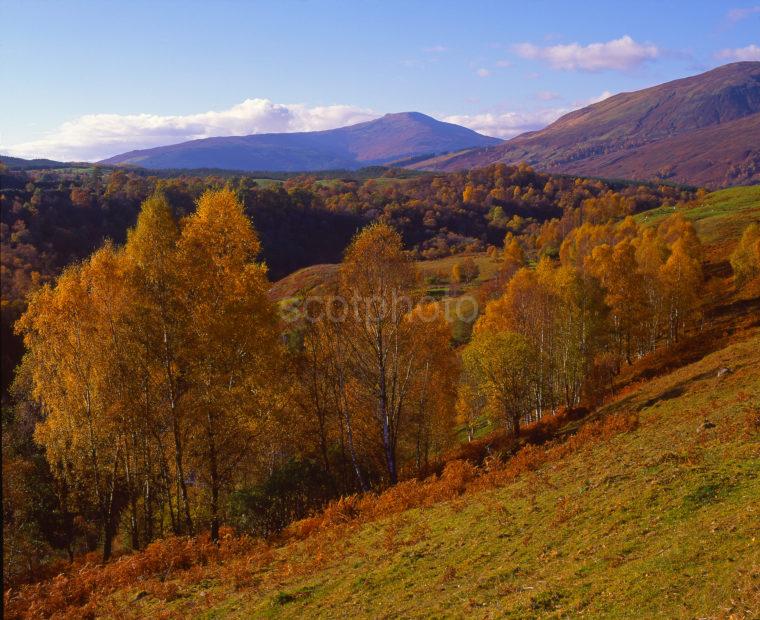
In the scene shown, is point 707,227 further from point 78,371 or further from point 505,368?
point 78,371

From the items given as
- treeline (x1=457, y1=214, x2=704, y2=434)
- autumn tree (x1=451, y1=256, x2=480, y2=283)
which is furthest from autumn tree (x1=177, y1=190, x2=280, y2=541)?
autumn tree (x1=451, y1=256, x2=480, y2=283)

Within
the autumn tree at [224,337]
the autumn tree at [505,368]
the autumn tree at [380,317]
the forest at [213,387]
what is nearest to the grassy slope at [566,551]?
the autumn tree at [224,337]

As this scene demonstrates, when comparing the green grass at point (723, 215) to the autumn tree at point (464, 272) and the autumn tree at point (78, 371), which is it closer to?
the autumn tree at point (464, 272)

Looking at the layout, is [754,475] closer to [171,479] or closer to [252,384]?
[252,384]

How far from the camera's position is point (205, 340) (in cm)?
2353

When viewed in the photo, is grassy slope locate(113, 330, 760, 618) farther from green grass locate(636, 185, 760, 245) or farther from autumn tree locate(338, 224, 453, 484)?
green grass locate(636, 185, 760, 245)

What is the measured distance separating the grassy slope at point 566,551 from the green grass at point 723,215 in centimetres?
9313

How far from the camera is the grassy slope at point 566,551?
1113cm

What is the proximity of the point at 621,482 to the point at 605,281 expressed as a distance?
38.8m

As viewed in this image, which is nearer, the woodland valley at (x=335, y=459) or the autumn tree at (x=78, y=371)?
the woodland valley at (x=335, y=459)

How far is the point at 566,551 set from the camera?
14.3 metres

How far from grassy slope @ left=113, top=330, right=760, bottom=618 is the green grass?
93.1 metres

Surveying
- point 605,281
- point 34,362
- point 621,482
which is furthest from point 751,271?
point 34,362

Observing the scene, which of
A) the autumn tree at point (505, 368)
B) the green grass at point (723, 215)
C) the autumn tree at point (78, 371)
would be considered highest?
the green grass at point (723, 215)
